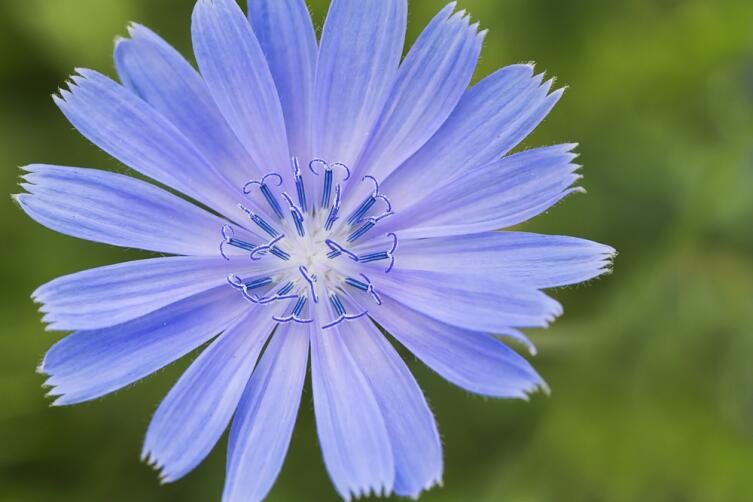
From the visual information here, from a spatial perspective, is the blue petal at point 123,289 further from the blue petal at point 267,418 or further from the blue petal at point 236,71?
the blue petal at point 236,71

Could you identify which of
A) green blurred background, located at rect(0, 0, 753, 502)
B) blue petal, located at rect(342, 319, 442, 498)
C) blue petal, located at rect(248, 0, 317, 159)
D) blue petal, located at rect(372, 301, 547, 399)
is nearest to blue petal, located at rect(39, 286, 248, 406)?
blue petal, located at rect(342, 319, 442, 498)

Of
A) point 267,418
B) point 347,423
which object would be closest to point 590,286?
point 347,423

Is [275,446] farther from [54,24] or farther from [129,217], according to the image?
[54,24]

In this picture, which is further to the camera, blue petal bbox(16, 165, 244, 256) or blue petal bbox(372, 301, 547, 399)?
blue petal bbox(16, 165, 244, 256)

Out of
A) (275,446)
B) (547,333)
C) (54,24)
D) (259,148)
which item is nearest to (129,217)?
(259,148)

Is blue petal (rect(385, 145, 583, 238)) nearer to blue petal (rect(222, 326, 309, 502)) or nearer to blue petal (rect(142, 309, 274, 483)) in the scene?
blue petal (rect(222, 326, 309, 502))
